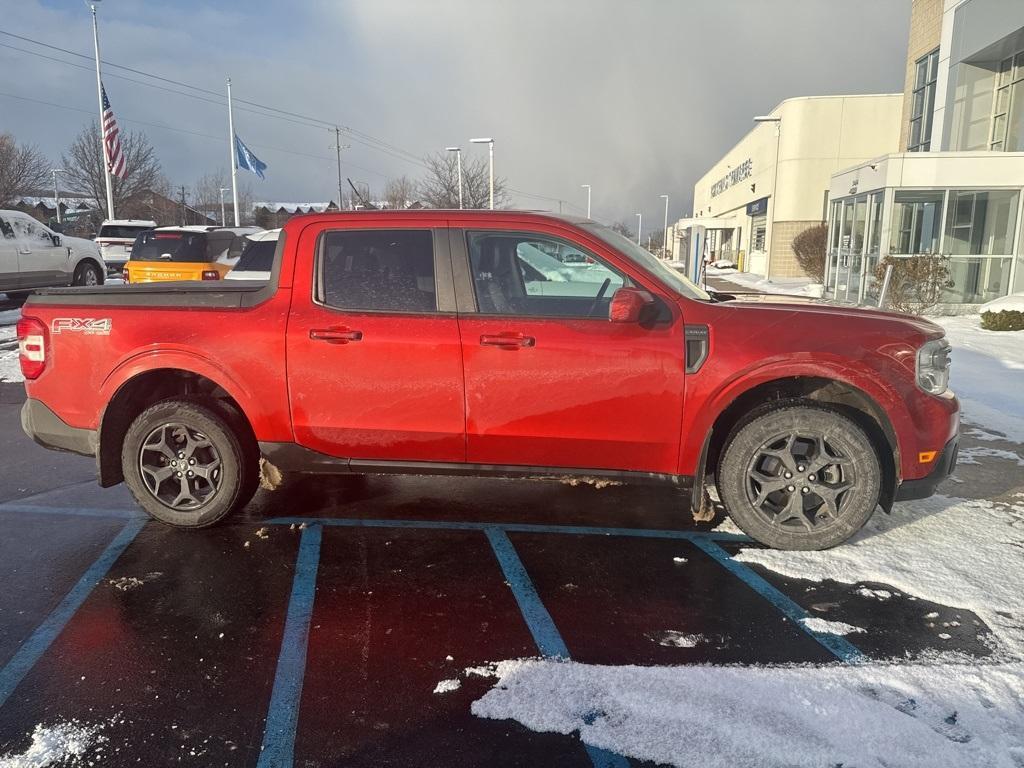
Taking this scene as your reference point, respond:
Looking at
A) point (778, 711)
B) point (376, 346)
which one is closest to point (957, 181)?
point (376, 346)

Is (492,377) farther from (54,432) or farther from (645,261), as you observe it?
(54,432)

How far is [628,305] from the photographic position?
3.80m

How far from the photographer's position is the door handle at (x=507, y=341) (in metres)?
3.99

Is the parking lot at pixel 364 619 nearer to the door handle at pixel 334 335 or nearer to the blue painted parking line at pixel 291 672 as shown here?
the blue painted parking line at pixel 291 672

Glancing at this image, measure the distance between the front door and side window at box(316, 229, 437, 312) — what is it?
252mm

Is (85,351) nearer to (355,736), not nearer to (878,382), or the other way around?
(355,736)

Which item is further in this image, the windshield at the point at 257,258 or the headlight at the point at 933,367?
the windshield at the point at 257,258

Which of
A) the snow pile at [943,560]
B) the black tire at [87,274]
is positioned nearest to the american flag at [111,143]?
the black tire at [87,274]

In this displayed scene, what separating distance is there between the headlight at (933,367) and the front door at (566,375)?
1.31 m

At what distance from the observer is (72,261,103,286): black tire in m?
17.5

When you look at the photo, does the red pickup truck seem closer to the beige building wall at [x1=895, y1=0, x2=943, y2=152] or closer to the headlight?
the headlight

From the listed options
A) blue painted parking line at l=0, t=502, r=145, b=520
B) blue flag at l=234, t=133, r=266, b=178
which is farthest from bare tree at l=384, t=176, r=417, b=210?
blue painted parking line at l=0, t=502, r=145, b=520

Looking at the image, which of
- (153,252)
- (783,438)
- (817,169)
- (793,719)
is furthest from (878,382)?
(817,169)

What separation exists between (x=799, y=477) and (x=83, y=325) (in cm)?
430
